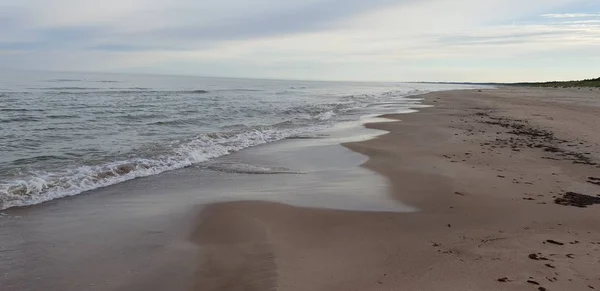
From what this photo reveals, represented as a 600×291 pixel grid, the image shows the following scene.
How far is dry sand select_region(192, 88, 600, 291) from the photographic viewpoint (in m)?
3.73

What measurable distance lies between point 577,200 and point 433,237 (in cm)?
283

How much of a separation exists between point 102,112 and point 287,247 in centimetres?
1753

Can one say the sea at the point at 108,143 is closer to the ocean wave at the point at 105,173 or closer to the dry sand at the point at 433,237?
the ocean wave at the point at 105,173

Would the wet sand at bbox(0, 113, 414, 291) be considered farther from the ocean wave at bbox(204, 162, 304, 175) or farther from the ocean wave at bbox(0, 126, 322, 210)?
the ocean wave at bbox(0, 126, 322, 210)

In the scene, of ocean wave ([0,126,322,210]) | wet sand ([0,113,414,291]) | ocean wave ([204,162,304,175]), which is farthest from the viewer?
ocean wave ([204,162,304,175])

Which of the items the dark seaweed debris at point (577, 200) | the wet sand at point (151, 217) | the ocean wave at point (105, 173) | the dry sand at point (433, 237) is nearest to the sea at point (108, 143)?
the ocean wave at point (105, 173)

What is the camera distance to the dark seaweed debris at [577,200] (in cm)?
591

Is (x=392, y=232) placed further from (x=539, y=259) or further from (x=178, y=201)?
(x=178, y=201)

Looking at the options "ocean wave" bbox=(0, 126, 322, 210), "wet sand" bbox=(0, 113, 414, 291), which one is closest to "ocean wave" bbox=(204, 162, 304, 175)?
"wet sand" bbox=(0, 113, 414, 291)

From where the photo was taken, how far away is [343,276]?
3824 millimetres

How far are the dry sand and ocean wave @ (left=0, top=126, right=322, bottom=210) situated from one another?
2761 millimetres

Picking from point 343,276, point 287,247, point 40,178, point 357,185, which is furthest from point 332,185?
point 40,178

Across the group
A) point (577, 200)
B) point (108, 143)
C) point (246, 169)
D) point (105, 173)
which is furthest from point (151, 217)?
point (108, 143)

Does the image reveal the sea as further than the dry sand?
Yes
